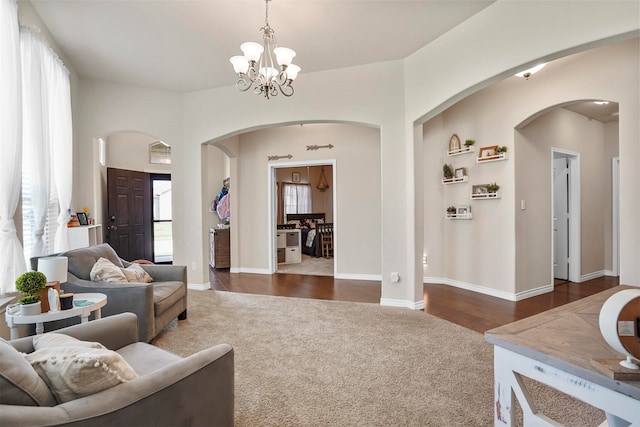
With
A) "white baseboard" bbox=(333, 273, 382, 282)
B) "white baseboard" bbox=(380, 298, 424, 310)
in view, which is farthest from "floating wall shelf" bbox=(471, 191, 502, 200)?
"white baseboard" bbox=(333, 273, 382, 282)

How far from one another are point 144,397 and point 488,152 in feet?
15.1

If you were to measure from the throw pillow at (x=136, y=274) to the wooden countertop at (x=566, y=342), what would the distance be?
3189 mm

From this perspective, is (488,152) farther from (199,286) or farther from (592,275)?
(199,286)

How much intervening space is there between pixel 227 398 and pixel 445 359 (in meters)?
1.83

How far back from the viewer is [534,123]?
4.39m

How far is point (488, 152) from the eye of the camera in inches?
174

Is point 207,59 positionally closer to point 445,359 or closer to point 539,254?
point 445,359

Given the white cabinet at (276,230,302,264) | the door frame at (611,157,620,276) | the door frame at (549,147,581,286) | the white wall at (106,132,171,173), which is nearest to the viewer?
the door frame at (549,147,581,286)

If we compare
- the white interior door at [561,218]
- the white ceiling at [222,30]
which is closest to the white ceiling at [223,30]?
the white ceiling at [222,30]

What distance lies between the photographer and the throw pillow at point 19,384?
38.8 inches

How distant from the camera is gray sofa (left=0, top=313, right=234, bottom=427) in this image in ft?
3.18

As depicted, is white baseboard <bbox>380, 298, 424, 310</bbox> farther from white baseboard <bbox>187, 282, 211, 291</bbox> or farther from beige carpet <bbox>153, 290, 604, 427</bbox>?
white baseboard <bbox>187, 282, 211, 291</bbox>

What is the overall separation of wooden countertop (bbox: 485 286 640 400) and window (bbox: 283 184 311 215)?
8619mm

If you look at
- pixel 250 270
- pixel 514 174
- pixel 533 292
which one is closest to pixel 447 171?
pixel 514 174
